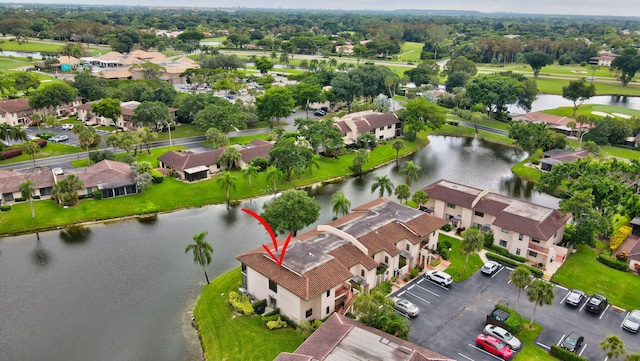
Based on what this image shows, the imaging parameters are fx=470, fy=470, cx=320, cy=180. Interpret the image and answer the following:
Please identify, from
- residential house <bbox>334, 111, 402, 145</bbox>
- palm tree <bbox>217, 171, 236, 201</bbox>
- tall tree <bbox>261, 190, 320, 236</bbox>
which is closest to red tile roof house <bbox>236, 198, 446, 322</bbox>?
tall tree <bbox>261, 190, 320, 236</bbox>

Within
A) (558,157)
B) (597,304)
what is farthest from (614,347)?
(558,157)

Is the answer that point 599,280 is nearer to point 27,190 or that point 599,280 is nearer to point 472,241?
point 472,241

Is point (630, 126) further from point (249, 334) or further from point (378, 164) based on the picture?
point (249, 334)

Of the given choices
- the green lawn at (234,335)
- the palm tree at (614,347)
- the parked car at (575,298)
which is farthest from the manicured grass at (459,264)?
the green lawn at (234,335)

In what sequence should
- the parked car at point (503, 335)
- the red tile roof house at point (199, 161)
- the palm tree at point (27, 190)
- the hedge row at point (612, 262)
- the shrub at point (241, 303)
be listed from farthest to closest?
the red tile roof house at point (199, 161) < the palm tree at point (27, 190) < the hedge row at point (612, 262) < the shrub at point (241, 303) < the parked car at point (503, 335)

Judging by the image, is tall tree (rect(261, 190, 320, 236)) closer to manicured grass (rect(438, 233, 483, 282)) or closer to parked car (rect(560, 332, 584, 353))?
manicured grass (rect(438, 233, 483, 282))

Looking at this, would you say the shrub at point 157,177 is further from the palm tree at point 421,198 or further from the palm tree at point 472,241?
the palm tree at point 472,241
